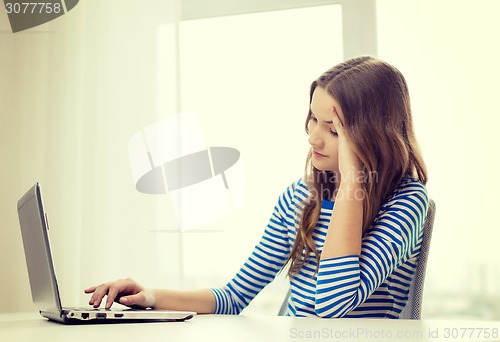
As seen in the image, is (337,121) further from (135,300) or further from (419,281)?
(135,300)

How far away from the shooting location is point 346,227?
1.23m

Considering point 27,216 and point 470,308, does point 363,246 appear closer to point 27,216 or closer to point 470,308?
point 27,216

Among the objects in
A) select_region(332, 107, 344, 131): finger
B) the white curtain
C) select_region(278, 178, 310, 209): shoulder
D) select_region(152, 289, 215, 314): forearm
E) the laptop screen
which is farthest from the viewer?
the white curtain

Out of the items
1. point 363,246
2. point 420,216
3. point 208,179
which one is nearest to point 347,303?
point 363,246

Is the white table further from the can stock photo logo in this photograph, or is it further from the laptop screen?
the can stock photo logo

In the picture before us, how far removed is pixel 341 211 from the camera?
126 cm

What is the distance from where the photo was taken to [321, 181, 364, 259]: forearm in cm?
122

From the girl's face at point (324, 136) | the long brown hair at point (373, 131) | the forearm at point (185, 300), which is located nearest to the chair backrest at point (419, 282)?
the long brown hair at point (373, 131)

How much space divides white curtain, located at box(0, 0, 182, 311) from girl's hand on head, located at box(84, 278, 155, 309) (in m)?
0.79

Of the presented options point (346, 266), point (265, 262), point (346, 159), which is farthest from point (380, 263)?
point (265, 262)

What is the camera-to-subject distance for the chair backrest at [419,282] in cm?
126

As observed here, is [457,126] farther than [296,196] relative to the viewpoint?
Yes

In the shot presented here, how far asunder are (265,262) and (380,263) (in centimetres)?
34

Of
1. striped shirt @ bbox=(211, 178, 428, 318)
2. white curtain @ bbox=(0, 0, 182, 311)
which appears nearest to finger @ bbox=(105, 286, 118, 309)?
striped shirt @ bbox=(211, 178, 428, 318)
